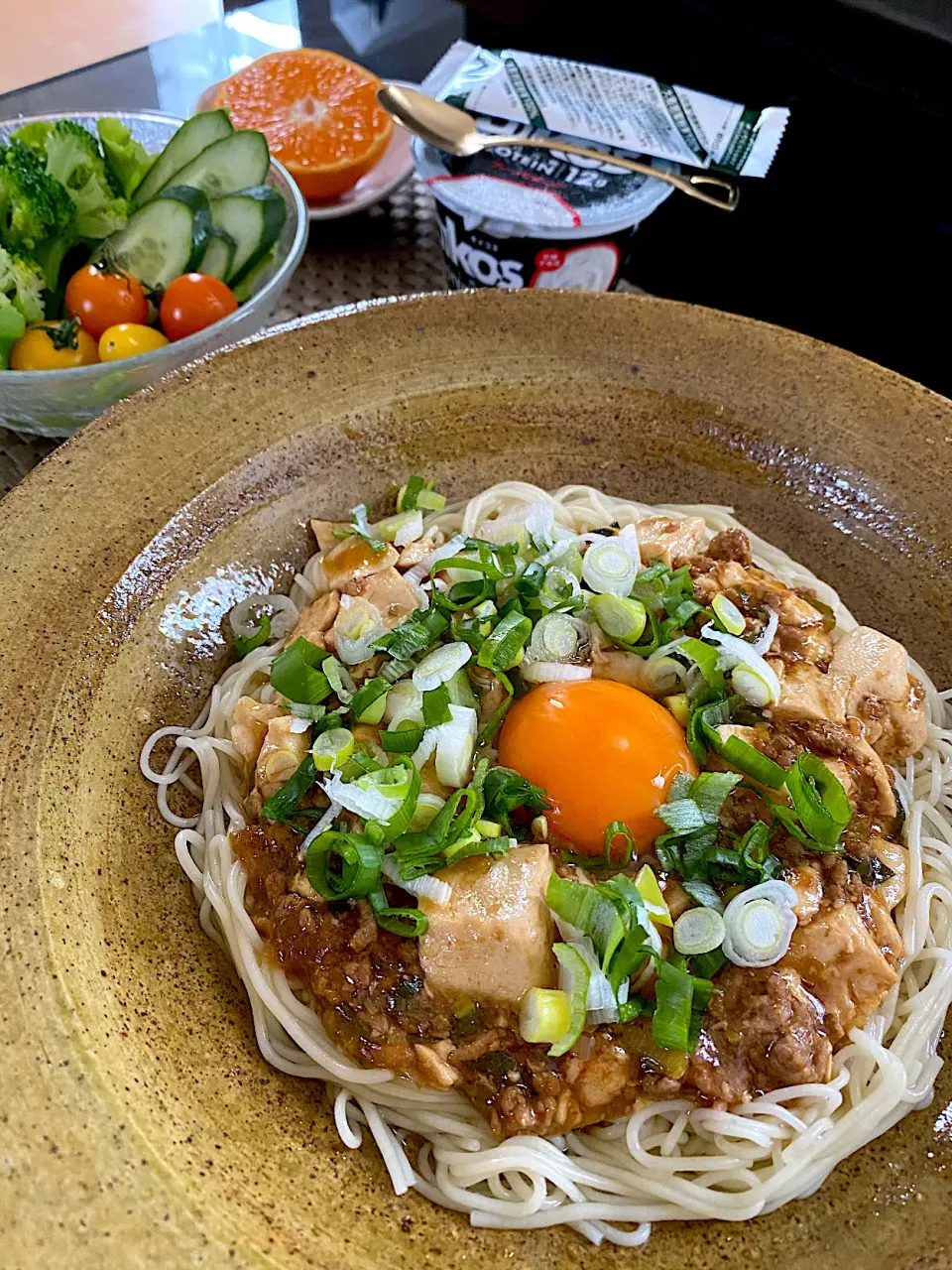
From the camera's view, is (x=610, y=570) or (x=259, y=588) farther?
(x=259, y=588)

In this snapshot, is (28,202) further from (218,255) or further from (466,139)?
(466,139)

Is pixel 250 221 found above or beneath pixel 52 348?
above

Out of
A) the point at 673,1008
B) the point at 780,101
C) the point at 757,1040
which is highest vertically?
the point at 780,101

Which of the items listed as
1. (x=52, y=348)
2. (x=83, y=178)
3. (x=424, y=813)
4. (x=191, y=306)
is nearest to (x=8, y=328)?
(x=52, y=348)

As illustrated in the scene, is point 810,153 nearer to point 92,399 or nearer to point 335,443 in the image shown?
point 335,443

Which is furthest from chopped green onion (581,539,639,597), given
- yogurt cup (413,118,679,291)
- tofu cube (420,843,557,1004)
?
yogurt cup (413,118,679,291)
